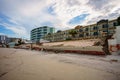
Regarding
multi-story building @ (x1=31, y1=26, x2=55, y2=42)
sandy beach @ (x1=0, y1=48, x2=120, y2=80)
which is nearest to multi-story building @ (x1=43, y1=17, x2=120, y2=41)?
sandy beach @ (x1=0, y1=48, x2=120, y2=80)

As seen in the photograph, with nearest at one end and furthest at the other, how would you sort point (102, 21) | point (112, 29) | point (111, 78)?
point (111, 78), point (112, 29), point (102, 21)

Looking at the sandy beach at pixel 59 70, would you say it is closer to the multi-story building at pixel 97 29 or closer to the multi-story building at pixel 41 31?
the multi-story building at pixel 97 29

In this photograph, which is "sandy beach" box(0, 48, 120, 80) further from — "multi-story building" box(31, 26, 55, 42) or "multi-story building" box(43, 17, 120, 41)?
"multi-story building" box(31, 26, 55, 42)

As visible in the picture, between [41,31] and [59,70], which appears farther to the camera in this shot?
[41,31]

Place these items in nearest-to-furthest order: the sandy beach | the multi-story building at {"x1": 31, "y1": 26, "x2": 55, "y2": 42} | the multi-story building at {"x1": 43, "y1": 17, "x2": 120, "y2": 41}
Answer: the sandy beach → the multi-story building at {"x1": 43, "y1": 17, "x2": 120, "y2": 41} → the multi-story building at {"x1": 31, "y1": 26, "x2": 55, "y2": 42}

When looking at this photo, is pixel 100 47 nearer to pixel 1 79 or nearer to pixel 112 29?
pixel 1 79

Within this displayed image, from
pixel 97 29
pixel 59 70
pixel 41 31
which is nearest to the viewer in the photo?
pixel 59 70

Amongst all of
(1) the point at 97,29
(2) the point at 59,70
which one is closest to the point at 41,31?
(1) the point at 97,29

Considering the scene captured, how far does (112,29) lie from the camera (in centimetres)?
4662

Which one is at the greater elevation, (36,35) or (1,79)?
(36,35)

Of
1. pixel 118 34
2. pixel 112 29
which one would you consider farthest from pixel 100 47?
pixel 112 29

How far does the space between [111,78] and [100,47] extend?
60.9 feet

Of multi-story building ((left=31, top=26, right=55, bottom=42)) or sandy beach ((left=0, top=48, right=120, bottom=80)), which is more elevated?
multi-story building ((left=31, top=26, right=55, bottom=42))

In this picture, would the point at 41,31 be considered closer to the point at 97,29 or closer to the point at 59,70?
the point at 97,29
